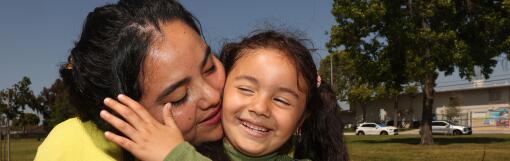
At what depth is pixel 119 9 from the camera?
2020mm

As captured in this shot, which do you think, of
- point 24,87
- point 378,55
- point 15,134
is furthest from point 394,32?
point 15,134

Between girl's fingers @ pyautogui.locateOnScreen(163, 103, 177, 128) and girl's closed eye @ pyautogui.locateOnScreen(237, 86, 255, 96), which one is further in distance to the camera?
girl's closed eye @ pyautogui.locateOnScreen(237, 86, 255, 96)

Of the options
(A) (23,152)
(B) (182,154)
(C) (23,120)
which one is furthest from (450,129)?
(B) (182,154)

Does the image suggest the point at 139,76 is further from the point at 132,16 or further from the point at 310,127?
the point at 310,127

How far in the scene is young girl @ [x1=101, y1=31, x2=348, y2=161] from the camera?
95.3 inches

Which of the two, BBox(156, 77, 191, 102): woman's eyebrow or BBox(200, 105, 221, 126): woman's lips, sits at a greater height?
BBox(156, 77, 191, 102): woman's eyebrow

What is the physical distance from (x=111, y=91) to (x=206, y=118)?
0.40 m

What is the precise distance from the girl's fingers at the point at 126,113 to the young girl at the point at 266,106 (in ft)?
0.06

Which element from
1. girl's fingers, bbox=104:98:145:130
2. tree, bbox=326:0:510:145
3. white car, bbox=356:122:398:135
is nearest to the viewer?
girl's fingers, bbox=104:98:145:130

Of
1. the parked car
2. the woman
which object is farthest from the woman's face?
the parked car

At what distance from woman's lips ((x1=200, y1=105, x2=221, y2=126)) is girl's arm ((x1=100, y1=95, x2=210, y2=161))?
304 millimetres

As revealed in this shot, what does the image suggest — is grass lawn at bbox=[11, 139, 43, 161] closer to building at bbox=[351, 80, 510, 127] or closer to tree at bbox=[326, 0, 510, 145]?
tree at bbox=[326, 0, 510, 145]

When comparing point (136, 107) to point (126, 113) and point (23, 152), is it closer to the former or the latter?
point (126, 113)

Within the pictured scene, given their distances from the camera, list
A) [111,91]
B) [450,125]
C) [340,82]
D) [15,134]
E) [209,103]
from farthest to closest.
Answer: [15,134] → [340,82] → [450,125] → [209,103] → [111,91]
